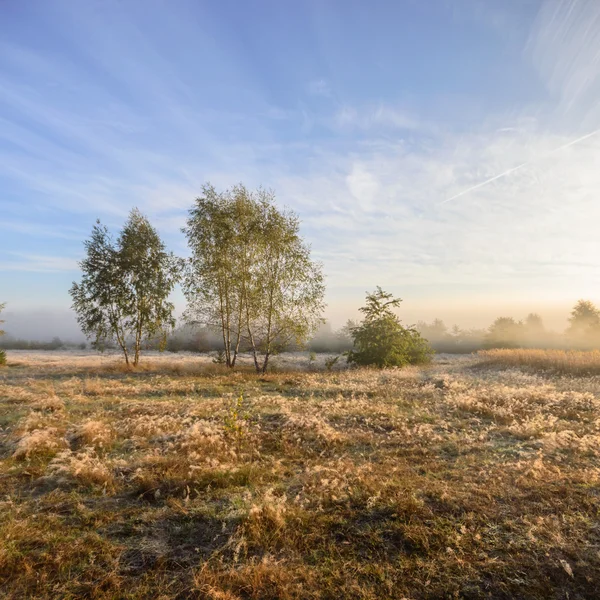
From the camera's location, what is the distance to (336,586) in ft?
12.8

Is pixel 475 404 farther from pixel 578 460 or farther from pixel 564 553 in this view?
pixel 564 553

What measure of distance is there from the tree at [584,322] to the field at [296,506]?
164 ft

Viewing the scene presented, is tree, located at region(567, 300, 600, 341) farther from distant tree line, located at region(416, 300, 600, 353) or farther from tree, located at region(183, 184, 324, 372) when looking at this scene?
tree, located at region(183, 184, 324, 372)

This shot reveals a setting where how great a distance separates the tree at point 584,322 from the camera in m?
50.2

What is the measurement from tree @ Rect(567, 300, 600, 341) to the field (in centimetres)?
5008

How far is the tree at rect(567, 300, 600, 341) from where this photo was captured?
50.2 meters

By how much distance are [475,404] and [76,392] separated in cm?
1547

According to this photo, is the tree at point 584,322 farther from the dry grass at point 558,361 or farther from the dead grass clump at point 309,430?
the dead grass clump at point 309,430

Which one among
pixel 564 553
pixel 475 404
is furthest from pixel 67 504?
pixel 475 404

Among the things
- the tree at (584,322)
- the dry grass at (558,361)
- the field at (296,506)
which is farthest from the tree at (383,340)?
the tree at (584,322)

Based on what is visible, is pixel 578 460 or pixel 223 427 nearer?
pixel 578 460

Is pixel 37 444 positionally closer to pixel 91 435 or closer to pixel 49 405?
pixel 91 435

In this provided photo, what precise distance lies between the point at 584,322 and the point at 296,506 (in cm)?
6156

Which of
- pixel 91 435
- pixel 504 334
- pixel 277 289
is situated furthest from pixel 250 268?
pixel 504 334
